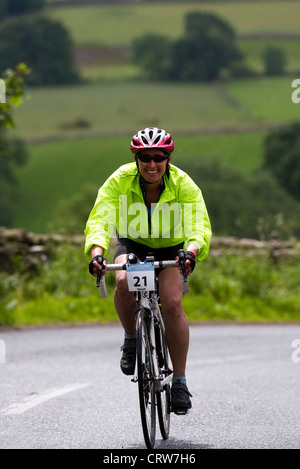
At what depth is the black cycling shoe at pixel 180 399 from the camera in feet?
18.9

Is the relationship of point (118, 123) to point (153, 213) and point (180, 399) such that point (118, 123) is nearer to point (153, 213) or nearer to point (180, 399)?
point (153, 213)

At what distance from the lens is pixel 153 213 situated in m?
5.77

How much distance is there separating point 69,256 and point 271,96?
79035 millimetres

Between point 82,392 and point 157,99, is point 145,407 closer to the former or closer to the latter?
point 82,392

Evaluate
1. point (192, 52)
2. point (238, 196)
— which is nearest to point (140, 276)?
point (238, 196)

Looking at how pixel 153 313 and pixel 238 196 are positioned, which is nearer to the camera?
pixel 153 313

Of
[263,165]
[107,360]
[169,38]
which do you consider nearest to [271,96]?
[263,165]

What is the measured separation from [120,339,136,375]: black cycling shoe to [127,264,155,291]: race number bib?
0.74 meters

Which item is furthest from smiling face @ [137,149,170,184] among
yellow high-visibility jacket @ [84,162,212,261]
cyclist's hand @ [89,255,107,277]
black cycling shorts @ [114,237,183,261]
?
cyclist's hand @ [89,255,107,277]

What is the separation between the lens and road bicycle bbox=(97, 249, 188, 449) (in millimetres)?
5348

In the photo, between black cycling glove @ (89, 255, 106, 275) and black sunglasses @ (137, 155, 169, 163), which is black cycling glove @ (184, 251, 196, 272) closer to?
black cycling glove @ (89, 255, 106, 275)

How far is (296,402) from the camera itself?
728 cm

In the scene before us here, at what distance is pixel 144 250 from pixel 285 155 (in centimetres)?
8004
